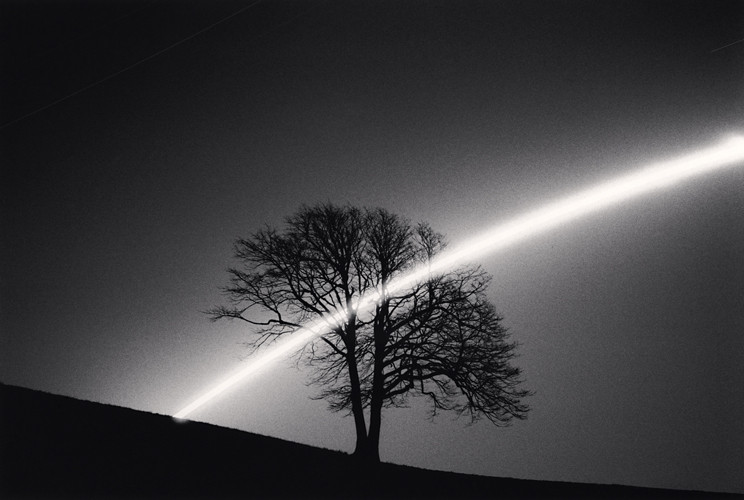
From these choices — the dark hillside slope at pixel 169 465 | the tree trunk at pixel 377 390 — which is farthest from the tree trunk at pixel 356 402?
the dark hillside slope at pixel 169 465

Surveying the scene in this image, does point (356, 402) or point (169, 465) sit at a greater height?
point (356, 402)

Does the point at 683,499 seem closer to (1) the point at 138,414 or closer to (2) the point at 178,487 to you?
(2) the point at 178,487

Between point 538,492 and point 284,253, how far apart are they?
11.0 metres

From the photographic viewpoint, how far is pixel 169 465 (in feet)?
36.0

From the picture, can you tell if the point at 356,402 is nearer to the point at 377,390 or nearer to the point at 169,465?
the point at 377,390

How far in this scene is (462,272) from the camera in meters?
18.1

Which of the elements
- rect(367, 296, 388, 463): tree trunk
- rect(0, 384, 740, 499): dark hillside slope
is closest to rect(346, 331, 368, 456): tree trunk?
rect(367, 296, 388, 463): tree trunk

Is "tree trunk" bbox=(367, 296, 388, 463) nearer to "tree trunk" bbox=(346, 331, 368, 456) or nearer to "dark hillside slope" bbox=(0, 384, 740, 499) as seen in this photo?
"tree trunk" bbox=(346, 331, 368, 456)

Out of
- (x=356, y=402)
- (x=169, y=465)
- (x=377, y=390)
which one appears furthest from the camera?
(x=377, y=390)

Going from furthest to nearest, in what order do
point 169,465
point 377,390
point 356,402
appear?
point 377,390 → point 356,402 → point 169,465

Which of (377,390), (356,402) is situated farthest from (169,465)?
(377,390)

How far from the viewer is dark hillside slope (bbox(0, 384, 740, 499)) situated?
9188 mm

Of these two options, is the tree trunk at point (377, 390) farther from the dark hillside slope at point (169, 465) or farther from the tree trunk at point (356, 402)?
the dark hillside slope at point (169, 465)

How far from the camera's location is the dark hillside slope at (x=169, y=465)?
919 centimetres
